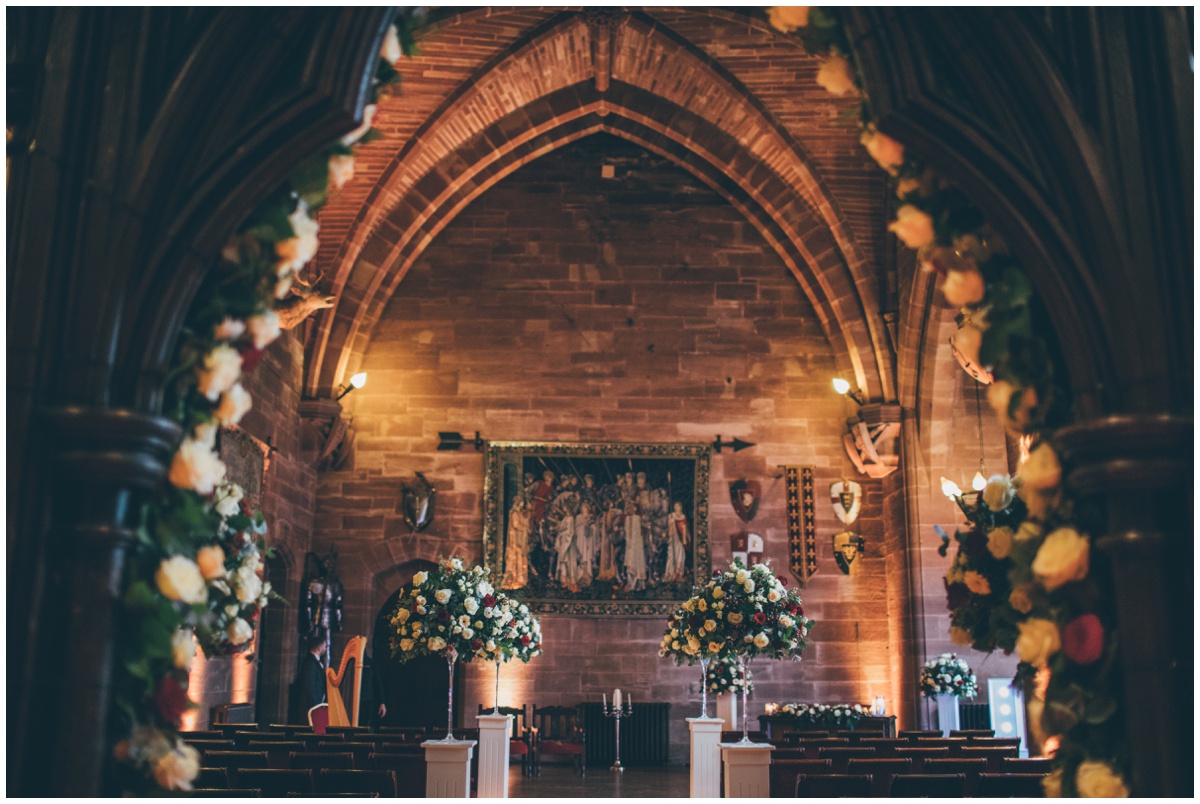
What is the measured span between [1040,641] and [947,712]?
10094mm

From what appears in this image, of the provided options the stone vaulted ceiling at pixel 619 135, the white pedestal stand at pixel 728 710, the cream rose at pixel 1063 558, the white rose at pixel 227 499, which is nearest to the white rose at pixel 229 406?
the white rose at pixel 227 499

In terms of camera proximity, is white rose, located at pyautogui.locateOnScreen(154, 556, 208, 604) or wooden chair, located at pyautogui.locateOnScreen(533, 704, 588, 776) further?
wooden chair, located at pyautogui.locateOnScreen(533, 704, 588, 776)

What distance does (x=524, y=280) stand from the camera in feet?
46.6

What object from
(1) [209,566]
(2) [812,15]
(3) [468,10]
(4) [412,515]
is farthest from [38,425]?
(4) [412,515]

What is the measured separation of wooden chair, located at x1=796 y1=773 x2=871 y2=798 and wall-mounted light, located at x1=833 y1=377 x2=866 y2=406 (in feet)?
26.6

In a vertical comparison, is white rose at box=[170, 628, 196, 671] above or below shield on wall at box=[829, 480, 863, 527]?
below

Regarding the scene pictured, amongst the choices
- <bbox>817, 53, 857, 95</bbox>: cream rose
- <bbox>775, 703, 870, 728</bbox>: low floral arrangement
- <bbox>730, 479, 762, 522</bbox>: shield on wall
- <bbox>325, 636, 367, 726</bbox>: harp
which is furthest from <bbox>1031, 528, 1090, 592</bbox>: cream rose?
<bbox>730, 479, 762, 522</bbox>: shield on wall

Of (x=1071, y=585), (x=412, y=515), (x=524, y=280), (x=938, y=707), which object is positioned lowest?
(x=938, y=707)

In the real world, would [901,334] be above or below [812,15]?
above

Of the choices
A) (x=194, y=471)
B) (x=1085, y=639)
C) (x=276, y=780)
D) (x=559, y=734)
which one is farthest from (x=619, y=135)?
(x=1085, y=639)

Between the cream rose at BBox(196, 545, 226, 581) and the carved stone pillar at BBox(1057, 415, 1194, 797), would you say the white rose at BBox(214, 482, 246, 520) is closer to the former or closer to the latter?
the cream rose at BBox(196, 545, 226, 581)

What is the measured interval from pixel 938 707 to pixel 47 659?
11.3 m

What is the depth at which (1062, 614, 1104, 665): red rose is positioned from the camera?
3139mm

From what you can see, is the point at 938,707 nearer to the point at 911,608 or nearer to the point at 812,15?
the point at 911,608
